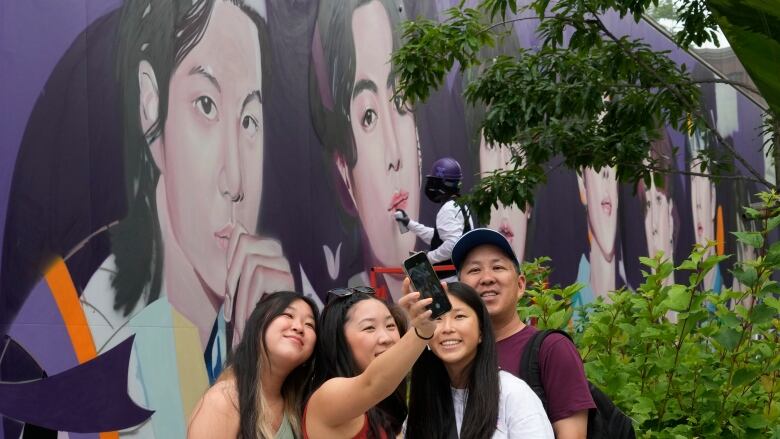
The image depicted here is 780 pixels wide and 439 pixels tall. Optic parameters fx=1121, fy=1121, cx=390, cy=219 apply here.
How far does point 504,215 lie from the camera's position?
1234 centimetres

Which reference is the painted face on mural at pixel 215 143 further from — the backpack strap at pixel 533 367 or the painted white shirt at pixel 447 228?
the backpack strap at pixel 533 367

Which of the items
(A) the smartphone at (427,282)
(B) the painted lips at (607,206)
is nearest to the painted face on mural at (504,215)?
(B) the painted lips at (607,206)

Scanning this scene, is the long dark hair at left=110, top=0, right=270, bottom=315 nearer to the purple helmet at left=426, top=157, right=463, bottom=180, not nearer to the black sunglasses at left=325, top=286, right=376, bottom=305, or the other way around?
the purple helmet at left=426, top=157, right=463, bottom=180

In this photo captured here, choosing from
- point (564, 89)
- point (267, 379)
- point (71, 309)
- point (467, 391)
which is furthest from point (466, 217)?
point (467, 391)

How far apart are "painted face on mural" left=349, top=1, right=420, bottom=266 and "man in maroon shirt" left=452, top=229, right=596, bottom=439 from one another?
5.82 metres

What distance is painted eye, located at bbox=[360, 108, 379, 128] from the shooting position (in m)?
9.80

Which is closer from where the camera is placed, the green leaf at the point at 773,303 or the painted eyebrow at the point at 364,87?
the green leaf at the point at 773,303

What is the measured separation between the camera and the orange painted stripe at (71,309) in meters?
6.35

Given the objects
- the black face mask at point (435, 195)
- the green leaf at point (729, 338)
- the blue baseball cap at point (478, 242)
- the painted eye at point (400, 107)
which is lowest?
the green leaf at point (729, 338)

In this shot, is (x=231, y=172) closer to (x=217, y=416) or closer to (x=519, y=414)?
(x=217, y=416)

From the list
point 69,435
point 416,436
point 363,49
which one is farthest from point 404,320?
point 363,49

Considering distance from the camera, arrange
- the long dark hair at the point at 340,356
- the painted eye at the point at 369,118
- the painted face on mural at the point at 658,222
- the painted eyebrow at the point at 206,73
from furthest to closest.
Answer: the painted face on mural at the point at 658,222, the painted eye at the point at 369,118, the painted eyebrow at the point at 206,73, the long dark hair at the point at 340,356

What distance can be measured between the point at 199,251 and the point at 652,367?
3.64m

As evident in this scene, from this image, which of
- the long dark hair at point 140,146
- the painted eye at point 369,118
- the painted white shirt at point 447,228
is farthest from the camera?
the painted eye at point 369,118
